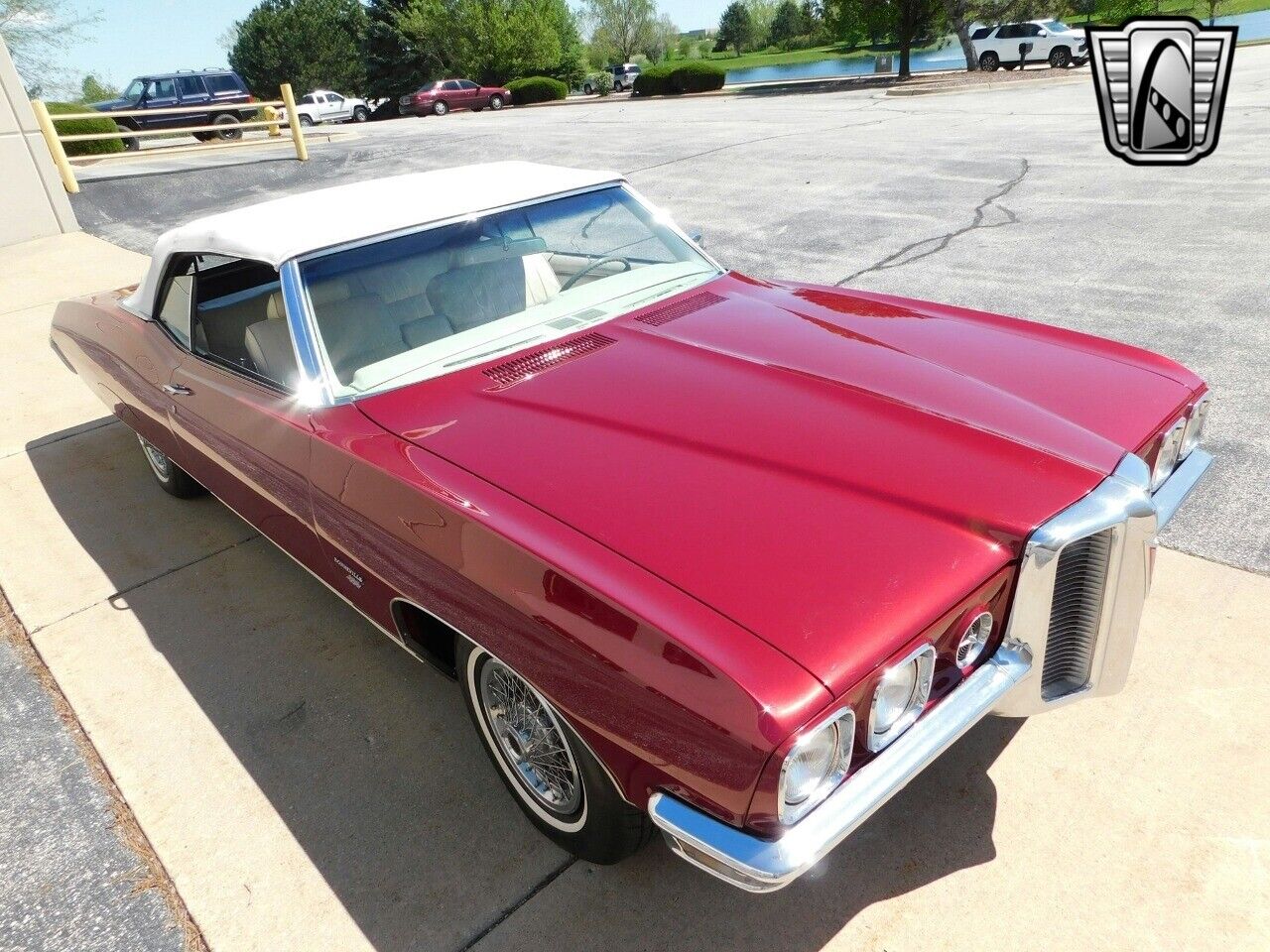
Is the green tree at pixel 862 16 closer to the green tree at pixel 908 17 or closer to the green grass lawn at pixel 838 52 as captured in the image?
the green tree at pixel 908 17

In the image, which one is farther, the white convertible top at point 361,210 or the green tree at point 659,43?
the green tree at point 659,43

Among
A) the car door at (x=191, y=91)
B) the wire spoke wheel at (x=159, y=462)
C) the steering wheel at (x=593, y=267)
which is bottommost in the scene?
the wire spoke wheel at (x=159, y=462)

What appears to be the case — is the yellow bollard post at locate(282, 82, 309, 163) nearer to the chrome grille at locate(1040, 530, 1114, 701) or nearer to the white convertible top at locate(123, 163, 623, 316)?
the white convertible top at locate(123, 163, 623, 316)

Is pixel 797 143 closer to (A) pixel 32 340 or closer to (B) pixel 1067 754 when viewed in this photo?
(A) pixel 32 340

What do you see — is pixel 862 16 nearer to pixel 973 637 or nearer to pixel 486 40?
pixel 486 40

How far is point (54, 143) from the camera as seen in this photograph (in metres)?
12.1

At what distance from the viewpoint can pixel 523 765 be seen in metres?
2.45

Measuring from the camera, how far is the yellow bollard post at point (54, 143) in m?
11.8

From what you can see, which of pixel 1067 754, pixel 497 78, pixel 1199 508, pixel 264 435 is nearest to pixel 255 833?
pixel 264 435

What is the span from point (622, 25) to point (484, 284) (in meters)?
73.4

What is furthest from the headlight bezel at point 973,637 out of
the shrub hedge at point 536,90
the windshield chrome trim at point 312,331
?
the shrub hedge at point 536,90

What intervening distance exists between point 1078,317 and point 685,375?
3.96 meters

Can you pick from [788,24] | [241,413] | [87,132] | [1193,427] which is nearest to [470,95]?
[87,132]

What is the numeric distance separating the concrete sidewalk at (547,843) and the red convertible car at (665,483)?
0.24m
